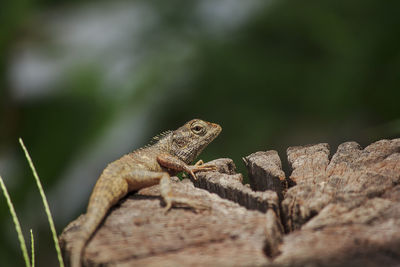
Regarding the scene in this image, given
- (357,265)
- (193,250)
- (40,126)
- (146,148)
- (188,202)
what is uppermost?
(40,126)


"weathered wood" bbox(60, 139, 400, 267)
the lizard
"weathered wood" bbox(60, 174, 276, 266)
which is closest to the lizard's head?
the lizard

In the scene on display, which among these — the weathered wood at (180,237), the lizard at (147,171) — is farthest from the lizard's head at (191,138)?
the weathered wood at (180,237)

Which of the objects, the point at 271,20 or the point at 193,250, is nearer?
the point at 193,250

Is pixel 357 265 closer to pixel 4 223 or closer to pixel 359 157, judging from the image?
pixel 359 157

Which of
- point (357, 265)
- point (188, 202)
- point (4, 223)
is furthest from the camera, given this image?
point (4, 223)

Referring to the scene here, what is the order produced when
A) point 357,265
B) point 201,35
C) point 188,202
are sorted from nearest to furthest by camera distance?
point 357,265
point 188,202
point 201,35

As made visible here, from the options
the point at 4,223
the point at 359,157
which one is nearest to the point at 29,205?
the point at 4,223

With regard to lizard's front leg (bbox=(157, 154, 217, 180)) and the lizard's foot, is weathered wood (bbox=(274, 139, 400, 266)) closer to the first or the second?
the lizard's foot

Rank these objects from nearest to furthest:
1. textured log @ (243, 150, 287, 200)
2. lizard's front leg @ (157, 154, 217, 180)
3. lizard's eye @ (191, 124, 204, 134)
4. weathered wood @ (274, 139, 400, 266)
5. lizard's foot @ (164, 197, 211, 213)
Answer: weathered wood @ (274, 139, 400, 266)
lizard's foot @ (164, 197, 211, 213)
textured log @ (243, 150, 287, 200)
lizard's front leg @ (157, 154, 217, 180)
lizard's eye @ (191, 124, 204, 134)

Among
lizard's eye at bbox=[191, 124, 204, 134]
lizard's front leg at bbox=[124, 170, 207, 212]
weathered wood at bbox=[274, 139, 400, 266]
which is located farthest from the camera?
lizard's eye at bbox=[191, 124, 204, 134]
